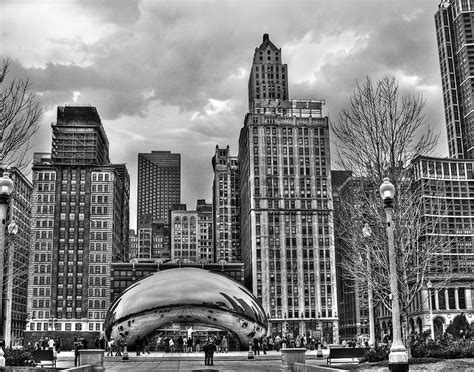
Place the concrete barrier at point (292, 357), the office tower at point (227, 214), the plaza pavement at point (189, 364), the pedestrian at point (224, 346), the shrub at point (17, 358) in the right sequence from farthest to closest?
the office tower at point (227, 214) → the pedestrian at point (224, 346) → the plaza pavement at point (189, 364) → the concrete barrier at point (292, 357) → the shrub at point (17, 358)

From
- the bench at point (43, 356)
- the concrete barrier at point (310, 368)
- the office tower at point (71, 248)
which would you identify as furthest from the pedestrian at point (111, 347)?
the office tower at point (71, 248)

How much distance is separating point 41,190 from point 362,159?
115429mm

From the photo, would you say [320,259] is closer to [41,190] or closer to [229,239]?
[229,239]

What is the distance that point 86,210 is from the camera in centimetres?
13612

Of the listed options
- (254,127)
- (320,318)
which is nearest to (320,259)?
(320,318)

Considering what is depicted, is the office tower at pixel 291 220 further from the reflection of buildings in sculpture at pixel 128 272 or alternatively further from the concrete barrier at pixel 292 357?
the concrete barrier at pixel 292 357

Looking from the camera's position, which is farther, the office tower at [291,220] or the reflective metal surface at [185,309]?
the office tower at [291,220]

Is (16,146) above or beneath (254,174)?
beneath

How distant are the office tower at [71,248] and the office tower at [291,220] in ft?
105

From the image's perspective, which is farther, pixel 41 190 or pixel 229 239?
pixel 229 239

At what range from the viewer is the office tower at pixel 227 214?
544ft

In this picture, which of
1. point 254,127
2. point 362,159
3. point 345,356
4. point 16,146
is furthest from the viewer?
point 254,127

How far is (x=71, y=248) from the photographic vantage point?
134 metres

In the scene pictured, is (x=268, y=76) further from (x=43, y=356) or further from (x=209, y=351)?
(x=43, y=356)
